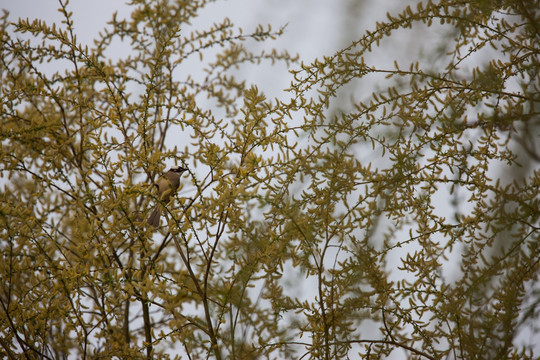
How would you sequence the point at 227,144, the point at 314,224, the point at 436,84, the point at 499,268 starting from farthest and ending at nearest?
the point at 227,144 → the point at 314,224 → the point at 436,84 → the point at 499,268

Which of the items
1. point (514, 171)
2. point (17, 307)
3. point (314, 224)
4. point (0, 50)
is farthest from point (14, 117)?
point (514, 171)

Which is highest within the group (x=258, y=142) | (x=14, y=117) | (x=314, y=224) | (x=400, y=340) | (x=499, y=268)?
(x=14, y=117)

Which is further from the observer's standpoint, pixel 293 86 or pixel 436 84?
pixel 293 86

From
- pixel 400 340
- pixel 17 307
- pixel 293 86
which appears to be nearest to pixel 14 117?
pixel 17 307

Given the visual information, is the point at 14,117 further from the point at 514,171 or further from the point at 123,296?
the point at 514,171

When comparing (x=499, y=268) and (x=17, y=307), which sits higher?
(x=17, y=307)

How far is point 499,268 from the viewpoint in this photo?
638 mm

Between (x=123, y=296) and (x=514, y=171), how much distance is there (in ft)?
2.35

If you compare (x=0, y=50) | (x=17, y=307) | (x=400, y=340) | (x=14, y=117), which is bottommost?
(x=400, y=340)

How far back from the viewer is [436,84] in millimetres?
851

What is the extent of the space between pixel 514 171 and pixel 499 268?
0.38ft

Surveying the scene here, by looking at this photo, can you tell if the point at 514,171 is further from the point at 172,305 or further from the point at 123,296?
the point at 123,296

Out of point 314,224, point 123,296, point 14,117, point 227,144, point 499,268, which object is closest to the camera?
point 499,268

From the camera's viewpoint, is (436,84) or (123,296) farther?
(123,296)
